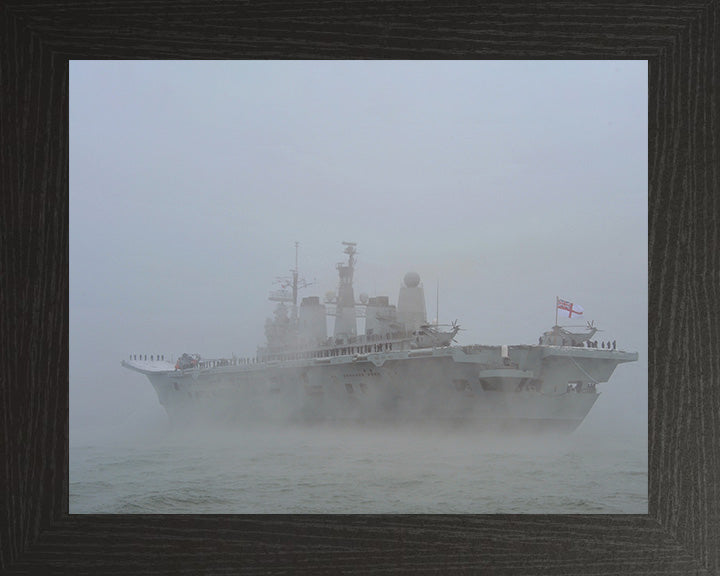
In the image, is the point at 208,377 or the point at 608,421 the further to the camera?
the point at 208,377

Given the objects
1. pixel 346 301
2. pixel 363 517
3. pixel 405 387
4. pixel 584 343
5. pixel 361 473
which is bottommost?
pixel 363 517

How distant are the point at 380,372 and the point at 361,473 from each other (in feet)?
1.39

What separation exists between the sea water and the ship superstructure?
0.30 ft

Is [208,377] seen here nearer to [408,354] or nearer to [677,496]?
[408,354]

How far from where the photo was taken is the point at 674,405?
2.78 m

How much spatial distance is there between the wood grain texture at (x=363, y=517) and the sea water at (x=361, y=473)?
11 centimetres

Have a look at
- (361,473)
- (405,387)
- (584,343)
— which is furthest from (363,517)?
(584,343)

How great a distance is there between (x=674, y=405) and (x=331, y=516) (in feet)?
3.91

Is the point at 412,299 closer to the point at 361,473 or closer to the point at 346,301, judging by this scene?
the point at 346,301

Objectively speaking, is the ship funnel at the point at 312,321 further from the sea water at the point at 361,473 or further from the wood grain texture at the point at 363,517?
the wood grain texture at the point at 363,517

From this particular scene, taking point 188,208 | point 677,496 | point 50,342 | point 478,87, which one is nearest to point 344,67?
point 478,87

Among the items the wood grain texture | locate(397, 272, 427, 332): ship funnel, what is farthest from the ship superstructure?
the wood grain texture

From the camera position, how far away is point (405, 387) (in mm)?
3182

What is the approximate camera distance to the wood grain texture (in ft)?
9.08
